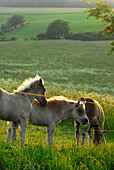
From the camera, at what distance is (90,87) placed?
26.9 metres

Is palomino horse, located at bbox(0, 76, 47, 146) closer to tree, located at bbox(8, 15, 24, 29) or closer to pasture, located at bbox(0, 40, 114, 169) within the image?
pasture, located at bbox(0, 40, 114, 169)

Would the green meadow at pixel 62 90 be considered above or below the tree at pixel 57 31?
below

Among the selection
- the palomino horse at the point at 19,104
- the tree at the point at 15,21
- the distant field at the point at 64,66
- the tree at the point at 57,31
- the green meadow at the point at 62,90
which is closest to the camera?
the green meadow at the point at 62,90

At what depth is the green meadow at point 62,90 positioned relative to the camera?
5.01m

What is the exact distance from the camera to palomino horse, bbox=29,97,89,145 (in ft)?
24.0

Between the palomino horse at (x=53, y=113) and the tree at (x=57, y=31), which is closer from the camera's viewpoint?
the palomino horse at (x=53, y=113)

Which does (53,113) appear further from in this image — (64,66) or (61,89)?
(64,66)

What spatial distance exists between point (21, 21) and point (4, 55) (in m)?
82.4

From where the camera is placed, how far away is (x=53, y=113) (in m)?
7.51

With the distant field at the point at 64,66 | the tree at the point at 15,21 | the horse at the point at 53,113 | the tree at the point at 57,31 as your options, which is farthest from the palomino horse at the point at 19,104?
the tree at the point at 15,21

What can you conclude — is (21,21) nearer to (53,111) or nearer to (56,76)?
(56,76)

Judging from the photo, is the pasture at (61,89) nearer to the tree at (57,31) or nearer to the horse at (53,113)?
the horse at (53,113)

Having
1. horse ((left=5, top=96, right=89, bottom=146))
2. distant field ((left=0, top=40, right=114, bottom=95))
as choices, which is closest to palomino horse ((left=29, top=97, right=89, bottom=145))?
horse ((left=5, top=96, right=89, bottom=146))

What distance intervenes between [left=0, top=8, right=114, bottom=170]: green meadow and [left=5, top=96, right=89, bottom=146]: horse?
46 centimetres
